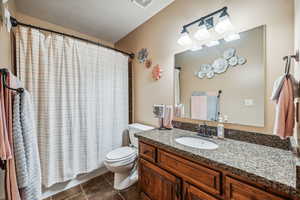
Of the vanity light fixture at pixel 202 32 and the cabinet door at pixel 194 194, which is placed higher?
the vanity light fixture at pixel 202 32

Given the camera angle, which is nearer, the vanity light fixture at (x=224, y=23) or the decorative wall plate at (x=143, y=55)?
the vanity light fixture at (x=224, y=23)

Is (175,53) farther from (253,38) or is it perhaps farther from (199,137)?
(199,137)

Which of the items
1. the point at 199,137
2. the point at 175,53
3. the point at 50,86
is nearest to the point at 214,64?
the point at 175,53

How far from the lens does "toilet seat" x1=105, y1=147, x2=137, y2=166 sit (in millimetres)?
1619

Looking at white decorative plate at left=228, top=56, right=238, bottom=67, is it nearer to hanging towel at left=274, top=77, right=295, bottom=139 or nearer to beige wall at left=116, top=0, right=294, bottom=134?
beige wall at left=116, top=0, right=294, bottom=134

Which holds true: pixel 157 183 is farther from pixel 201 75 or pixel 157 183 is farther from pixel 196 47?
pixel 196 47

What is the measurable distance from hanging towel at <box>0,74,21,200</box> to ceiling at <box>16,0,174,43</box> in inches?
58.2

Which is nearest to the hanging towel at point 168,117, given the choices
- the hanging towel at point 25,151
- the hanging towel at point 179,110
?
the hanging towel at point 179,110

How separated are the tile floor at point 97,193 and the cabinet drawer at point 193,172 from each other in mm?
769

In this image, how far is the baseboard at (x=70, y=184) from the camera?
A: 1.67 m

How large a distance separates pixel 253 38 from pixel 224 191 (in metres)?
1.25

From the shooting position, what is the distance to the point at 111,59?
7.20ft

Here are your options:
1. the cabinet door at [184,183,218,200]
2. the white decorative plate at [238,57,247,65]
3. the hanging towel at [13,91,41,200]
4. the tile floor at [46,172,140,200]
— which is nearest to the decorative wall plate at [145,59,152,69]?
the white decorative plate at [238,57,247,65]

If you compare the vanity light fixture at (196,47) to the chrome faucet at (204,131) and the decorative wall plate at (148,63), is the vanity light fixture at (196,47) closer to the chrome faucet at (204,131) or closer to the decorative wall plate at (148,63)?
the decorative wall plate at (148,63)
